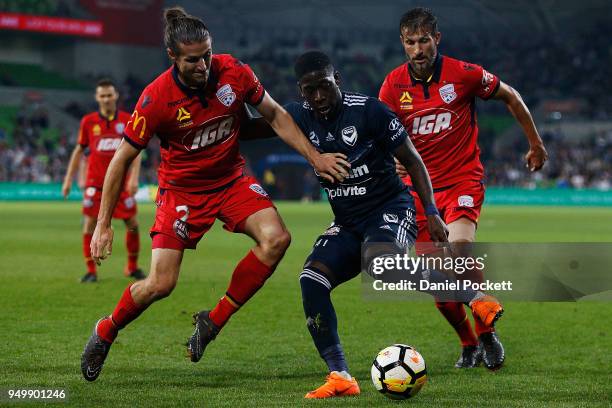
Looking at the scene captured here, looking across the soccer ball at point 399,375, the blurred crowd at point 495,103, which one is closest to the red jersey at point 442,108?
the soccer ball at point 399,375

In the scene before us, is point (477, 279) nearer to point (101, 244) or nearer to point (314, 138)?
point (314, 138)

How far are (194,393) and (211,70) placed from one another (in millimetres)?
2089

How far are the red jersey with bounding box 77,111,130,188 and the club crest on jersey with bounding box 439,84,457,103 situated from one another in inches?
265

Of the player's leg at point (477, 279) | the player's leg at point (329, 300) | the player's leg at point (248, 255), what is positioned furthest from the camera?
the player's leg at point (477, 279)

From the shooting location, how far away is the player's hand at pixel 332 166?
6223 millimetres

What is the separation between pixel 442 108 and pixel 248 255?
6.26 ft

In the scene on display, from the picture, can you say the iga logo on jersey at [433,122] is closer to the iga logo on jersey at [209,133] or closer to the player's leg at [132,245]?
the iga logo on jersey at [209,133]

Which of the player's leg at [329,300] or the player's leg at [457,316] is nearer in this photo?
the player's leg at [329,300]

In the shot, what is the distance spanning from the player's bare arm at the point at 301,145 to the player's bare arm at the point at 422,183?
37 centimetres

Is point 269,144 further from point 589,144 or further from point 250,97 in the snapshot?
point 250,97

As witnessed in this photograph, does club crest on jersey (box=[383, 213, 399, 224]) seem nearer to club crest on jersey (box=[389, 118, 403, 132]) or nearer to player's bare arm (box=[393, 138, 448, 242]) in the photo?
player's bare arm (box=[393, 138, 448, 242])

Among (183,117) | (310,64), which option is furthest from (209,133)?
(310,64)

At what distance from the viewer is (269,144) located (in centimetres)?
4781

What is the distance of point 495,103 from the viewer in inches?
2095
